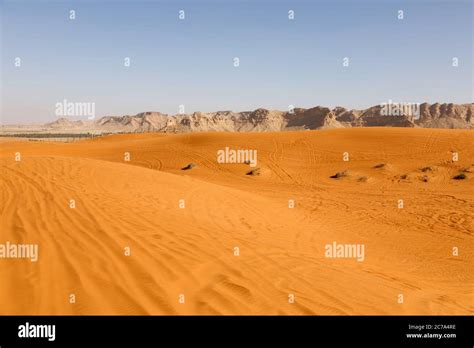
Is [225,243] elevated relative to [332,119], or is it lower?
lower

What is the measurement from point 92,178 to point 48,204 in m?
3.86

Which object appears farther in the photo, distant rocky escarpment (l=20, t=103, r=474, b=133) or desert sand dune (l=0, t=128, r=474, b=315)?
distant rocky escarpment (l=20, t=103, r=474, b=133)

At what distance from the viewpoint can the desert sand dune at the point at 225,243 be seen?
4395 millimetres

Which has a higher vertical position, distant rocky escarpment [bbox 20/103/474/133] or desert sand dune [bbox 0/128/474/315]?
distant rocky escarpment [bbox 20/103/474/133]

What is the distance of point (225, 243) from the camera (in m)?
6.86

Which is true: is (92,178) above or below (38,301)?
above

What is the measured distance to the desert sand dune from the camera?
4.39m

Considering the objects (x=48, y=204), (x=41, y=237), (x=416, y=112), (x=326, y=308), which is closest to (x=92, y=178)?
(x=48, y=204)

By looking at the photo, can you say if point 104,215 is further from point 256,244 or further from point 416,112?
point 416,112

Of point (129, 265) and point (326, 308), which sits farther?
point (129, 265)

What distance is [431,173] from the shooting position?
66.7ft

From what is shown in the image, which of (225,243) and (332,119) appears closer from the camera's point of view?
(225,243)

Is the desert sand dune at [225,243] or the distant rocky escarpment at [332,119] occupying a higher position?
the distant rocky escarpment at [332,119]

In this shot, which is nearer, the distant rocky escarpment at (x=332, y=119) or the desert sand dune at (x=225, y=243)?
the desert sand dune at (x=225, y=243)
